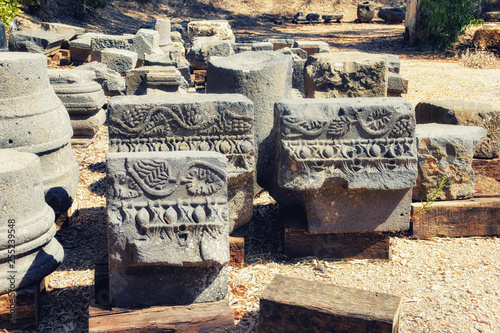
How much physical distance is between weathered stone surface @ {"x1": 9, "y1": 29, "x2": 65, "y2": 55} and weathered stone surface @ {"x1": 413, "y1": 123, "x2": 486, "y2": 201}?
8390 mm

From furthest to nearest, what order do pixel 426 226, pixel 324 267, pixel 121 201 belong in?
pixel 426 226 → pixel 324 267 → pixel 121 201

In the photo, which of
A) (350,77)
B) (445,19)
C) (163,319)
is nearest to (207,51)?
(350,77)

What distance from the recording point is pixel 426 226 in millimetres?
4148

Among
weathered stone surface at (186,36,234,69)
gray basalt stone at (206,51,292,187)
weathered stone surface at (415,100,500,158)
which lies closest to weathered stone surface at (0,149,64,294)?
gray basalt stone at (206,51,292,187)

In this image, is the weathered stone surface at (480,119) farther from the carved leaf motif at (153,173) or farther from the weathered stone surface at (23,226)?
the weathered stone surface at (23,226)

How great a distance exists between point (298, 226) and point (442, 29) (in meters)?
12.9

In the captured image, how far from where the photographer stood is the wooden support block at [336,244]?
3811 millimetres

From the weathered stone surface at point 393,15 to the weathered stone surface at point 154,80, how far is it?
634 inches

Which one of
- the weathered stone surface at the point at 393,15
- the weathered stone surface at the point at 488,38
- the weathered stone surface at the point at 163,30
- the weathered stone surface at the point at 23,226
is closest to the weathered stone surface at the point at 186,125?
the weathered stone surface at the point at 23,226

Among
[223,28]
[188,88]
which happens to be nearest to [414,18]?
[223,28]

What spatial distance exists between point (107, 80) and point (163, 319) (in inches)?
249

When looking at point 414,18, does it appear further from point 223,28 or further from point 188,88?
point 188,88

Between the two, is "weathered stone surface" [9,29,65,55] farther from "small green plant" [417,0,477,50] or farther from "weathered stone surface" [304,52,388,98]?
Answer: "small green plant" [417,0,477,50]

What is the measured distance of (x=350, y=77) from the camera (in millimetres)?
4934
